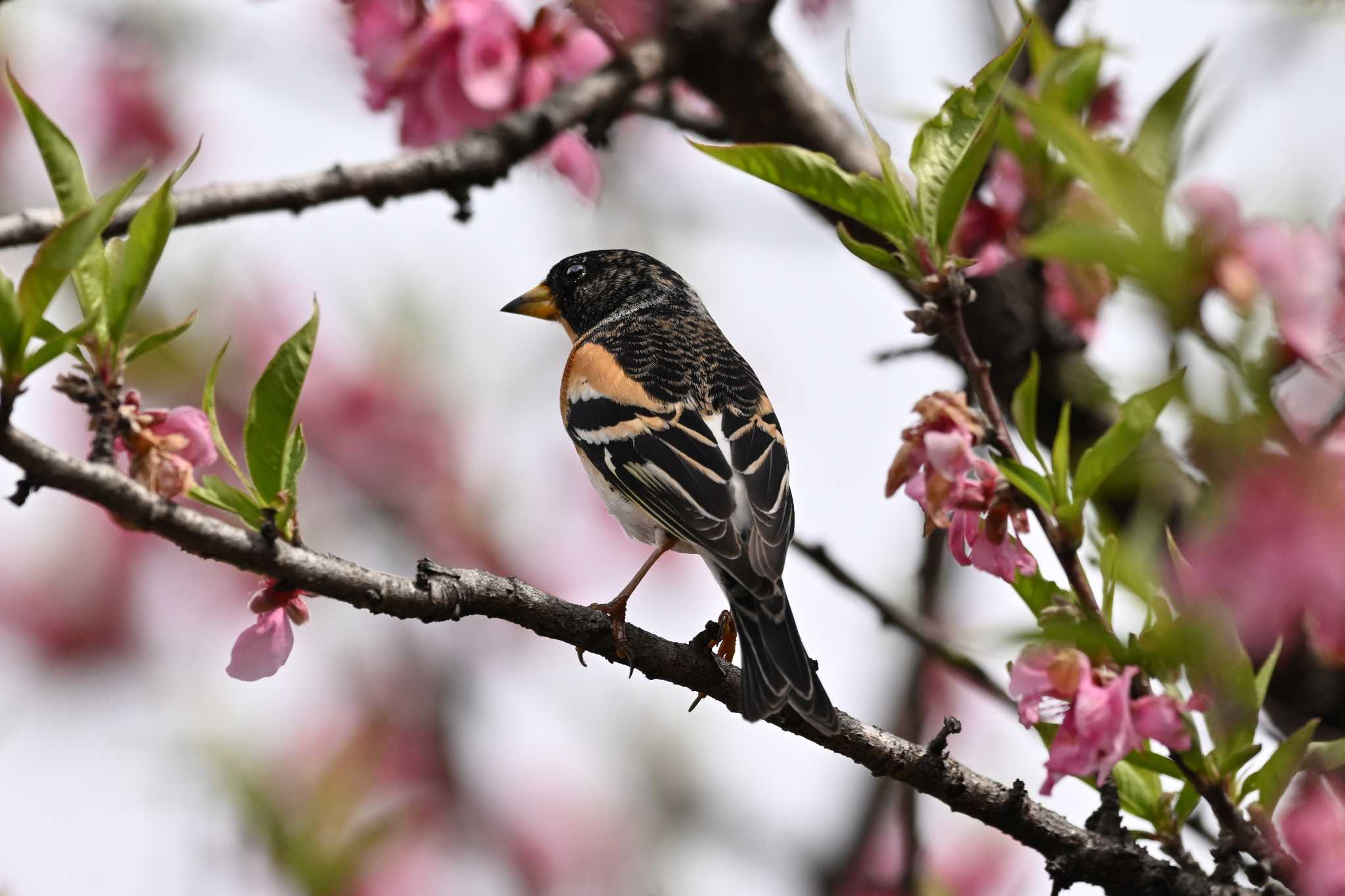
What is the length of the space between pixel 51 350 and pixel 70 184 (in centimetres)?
35

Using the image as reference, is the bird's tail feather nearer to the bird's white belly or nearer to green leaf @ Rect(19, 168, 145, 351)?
the bird's white belly

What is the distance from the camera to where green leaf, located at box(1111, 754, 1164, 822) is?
312 centimetres

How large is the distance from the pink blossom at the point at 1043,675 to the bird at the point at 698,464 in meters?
0.42

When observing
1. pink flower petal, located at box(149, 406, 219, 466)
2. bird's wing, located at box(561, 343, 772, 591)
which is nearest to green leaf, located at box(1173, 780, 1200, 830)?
bird's wing, located at box(561, 343, 772, 591)

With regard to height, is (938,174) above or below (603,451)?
above

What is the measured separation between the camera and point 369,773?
177 inches

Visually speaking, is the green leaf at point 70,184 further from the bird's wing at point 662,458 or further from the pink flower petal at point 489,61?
the pink flower petal at point 489,61

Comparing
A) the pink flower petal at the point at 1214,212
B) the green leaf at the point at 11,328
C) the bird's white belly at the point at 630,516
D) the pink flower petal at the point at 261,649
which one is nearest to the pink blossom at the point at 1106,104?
the pink flower petal at the point at 1214,212

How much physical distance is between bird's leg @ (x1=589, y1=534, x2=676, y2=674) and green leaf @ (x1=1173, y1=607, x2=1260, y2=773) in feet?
3.69

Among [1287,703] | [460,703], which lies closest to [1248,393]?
[1287,703]

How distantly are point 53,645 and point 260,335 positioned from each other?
1.94m

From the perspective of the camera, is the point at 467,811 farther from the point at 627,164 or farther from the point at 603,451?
the point at 627,164

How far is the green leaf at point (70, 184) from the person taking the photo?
85.8 inches

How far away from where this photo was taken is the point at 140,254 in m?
2.22
